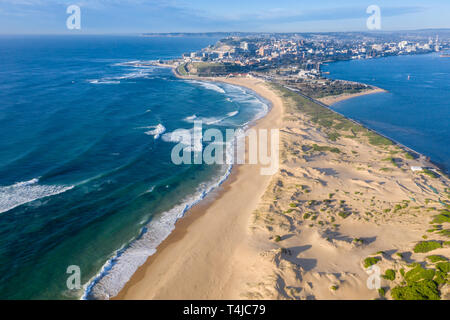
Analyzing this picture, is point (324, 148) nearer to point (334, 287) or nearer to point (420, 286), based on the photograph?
point (334, 287)

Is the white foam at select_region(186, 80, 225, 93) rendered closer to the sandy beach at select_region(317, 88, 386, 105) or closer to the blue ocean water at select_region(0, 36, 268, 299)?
the blue ocean water at select_region(0, 36, 268, 299)

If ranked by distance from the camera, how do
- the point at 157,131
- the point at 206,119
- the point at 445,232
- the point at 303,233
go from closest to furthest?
the point at 445,232, the point at 303,233, the point at 157,131, the point at 206,119

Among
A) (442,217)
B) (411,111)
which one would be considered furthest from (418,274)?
(411,111)

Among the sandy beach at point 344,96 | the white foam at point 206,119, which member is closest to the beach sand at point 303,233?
the white foam at point 206,119

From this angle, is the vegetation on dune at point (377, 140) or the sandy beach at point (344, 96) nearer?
the vegetation on dune at point (377, 140)

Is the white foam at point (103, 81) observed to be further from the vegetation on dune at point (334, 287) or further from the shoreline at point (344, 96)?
the vegetation on dune at point (334, 287)
